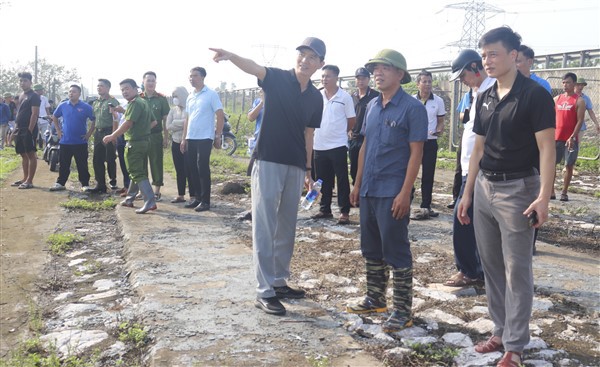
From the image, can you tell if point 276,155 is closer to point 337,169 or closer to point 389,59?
point 389,59

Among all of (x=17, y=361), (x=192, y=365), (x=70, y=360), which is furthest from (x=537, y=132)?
(x=17, y=361)

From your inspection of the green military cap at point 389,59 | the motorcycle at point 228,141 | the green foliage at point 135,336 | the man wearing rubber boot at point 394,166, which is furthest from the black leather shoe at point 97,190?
the motorcycle at point 228,141

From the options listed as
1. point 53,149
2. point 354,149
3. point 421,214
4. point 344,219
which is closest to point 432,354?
point 344,219

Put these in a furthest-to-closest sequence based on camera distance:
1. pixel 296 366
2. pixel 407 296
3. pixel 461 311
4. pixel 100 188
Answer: pixel 100 188, pixel 461 311, pixel 407 296, pixel 296 366

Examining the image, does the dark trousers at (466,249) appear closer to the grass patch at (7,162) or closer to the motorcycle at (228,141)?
the grass patch at (7,162)

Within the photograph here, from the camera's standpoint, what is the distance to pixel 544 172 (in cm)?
288

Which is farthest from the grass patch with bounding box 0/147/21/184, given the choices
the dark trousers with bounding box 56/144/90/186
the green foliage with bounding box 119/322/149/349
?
the green foliage with bounding box 119/322/149/349

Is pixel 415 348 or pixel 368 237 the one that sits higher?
pixel 368 237

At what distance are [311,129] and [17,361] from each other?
101 inches

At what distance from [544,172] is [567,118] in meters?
6.33

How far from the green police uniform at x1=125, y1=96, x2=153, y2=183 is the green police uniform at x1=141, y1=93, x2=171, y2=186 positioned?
257 millimetres

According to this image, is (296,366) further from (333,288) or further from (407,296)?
(333,288)

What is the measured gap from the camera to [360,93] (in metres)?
7.35

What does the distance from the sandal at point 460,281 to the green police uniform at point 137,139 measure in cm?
464
